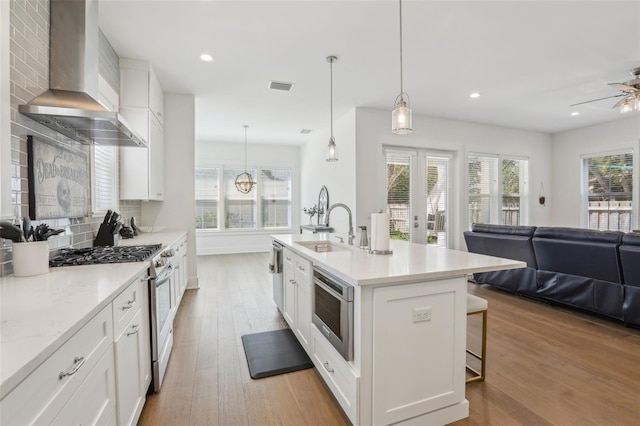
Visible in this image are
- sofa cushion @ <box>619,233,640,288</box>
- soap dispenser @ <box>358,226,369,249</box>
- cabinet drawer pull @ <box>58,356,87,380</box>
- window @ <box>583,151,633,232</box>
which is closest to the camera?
cabinet drawer pull @ <box>58,356,87,380</box>

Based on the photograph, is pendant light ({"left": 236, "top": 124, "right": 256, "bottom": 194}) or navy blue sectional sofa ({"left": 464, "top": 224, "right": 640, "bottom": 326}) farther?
pendant light ({"left": 236, "top": 124, "right": 256, "bottom": 194})

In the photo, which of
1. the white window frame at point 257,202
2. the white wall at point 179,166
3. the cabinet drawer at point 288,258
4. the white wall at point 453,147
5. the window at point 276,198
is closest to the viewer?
the cabinet drawer at point 288,258

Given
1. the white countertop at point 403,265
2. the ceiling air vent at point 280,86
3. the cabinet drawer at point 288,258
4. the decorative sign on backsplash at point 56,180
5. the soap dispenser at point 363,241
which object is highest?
the ceiling air vent at point 280,86

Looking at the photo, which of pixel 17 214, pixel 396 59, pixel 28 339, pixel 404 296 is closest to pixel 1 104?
pixel 17 214

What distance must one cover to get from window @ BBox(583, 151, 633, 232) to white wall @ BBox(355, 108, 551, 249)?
0.77m

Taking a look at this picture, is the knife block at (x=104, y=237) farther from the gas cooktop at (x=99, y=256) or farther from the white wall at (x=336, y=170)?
the white wall at (x=336, y=170)

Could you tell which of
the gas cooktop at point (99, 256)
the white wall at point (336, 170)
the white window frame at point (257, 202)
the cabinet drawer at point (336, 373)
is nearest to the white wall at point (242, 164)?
the white window frame at point (257, 202)

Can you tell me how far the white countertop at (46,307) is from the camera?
77cm

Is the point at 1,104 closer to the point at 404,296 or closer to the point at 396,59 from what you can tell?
the point at 404,296

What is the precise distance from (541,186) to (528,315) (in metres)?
4.86

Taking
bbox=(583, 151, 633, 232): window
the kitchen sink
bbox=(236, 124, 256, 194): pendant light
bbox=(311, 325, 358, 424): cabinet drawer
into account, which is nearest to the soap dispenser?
the kitchen sink

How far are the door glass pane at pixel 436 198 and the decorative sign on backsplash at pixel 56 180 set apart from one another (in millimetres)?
5265

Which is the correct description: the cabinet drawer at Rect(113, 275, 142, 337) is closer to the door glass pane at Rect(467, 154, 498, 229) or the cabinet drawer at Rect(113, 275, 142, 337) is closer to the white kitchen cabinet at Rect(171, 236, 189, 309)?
the white kitchen cabinet at Rect(171, 236, 189, 309)

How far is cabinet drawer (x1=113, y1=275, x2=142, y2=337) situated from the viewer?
1401 mm
